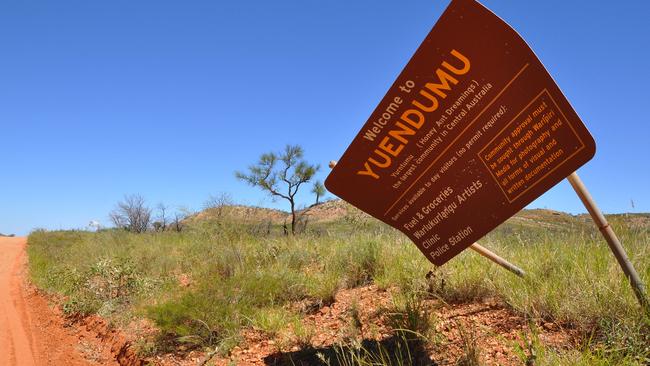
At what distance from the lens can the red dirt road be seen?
19.6ft

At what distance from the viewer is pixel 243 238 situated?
1005 centimetres

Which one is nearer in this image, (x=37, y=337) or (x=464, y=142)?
(x=464, y=142)

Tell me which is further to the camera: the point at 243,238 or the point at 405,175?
the point at 243,238

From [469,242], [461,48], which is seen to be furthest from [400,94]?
[469,242]

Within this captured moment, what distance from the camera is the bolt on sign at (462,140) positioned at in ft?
8.56

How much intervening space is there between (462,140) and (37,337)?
23.2 ft

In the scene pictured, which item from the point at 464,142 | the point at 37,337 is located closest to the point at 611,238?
the point at 464,142

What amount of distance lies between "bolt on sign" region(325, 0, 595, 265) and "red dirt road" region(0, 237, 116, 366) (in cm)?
449

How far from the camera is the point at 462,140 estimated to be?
116 inches

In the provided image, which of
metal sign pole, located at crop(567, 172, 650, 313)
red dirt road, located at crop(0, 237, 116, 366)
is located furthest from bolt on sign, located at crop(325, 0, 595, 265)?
red dirt road, located at crop(0, 237, 116, 366)

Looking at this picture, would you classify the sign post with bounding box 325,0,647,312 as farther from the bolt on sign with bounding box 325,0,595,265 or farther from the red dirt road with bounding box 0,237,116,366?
the red dirt road with bounding box 0,237,116,366

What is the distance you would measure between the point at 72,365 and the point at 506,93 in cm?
590

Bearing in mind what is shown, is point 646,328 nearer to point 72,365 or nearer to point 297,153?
point 72,365

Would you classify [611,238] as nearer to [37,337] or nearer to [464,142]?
[464,142]
